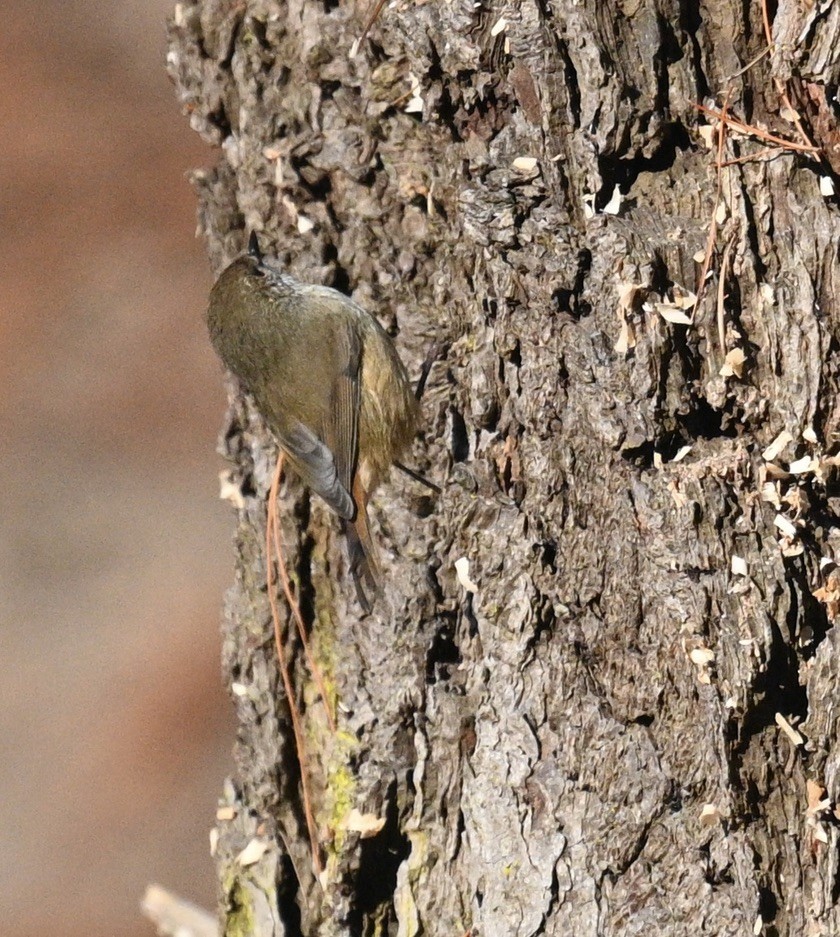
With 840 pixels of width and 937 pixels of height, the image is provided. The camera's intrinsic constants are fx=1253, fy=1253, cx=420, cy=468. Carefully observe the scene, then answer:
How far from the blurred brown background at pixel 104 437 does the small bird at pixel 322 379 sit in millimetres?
2526

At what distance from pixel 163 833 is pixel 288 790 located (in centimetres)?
255

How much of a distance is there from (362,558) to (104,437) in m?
3.27

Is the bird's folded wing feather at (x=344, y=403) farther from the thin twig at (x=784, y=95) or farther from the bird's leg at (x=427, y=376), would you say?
the thin twig at (x=784, y=95)

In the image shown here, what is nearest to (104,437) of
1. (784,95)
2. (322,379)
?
(322,379)

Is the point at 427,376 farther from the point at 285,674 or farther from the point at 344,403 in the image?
the point at 285,674

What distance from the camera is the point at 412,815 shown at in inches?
95.2

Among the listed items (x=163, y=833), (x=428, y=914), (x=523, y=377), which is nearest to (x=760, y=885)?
(x=428, y=914)

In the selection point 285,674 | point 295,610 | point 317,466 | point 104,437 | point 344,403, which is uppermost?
point 104,437

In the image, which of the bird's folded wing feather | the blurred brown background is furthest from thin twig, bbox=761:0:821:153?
the blurred brown background

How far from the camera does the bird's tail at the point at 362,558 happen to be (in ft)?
8.10

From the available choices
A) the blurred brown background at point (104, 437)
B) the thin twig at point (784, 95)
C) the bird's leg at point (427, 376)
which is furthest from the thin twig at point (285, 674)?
the blurred brown background at point (104, 437)

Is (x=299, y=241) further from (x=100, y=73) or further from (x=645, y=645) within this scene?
(x=100, y=73)

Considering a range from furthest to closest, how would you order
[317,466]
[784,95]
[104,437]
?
[104,437]
[317,466]
[784,95]

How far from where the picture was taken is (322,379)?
2879 mm
